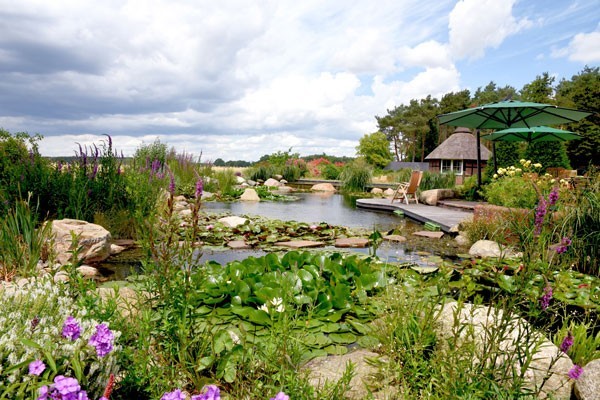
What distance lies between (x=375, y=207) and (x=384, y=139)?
34.1 metres

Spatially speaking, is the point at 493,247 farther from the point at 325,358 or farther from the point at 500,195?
the point at 325,358

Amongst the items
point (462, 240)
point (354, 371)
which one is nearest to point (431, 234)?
point (462, 240)

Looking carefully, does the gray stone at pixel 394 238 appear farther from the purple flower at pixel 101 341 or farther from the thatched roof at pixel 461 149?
the thatched roof at pixel 461 149

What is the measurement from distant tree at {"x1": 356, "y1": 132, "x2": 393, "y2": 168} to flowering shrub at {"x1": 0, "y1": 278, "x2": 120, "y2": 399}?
40.8 m

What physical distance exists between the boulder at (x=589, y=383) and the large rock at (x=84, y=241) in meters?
4.22

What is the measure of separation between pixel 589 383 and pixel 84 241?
4.31m

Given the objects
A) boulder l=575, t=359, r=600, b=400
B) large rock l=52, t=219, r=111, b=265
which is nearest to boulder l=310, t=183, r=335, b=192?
large rock l=52, t=219, r=111, b=265

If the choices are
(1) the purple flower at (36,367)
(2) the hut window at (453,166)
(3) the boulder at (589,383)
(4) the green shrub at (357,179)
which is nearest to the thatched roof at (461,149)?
(2) the hut window at (453,166)

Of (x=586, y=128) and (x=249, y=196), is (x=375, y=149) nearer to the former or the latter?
(x=586, y=128)

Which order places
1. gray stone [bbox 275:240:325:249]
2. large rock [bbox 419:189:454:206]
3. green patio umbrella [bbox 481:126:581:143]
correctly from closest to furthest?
gray stone [bbox 275:240:325:249], large rock [bbox 419:189:454:206], green patio umbrella [bbox 481:126:581:143]

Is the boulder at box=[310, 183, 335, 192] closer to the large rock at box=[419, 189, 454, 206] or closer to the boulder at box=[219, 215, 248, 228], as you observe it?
the large rock at box=[419, 189, 454, 206]

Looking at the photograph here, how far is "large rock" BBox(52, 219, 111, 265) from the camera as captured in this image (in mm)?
4031

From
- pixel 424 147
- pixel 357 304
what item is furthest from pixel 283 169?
pixel 424 147

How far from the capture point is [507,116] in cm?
1056
